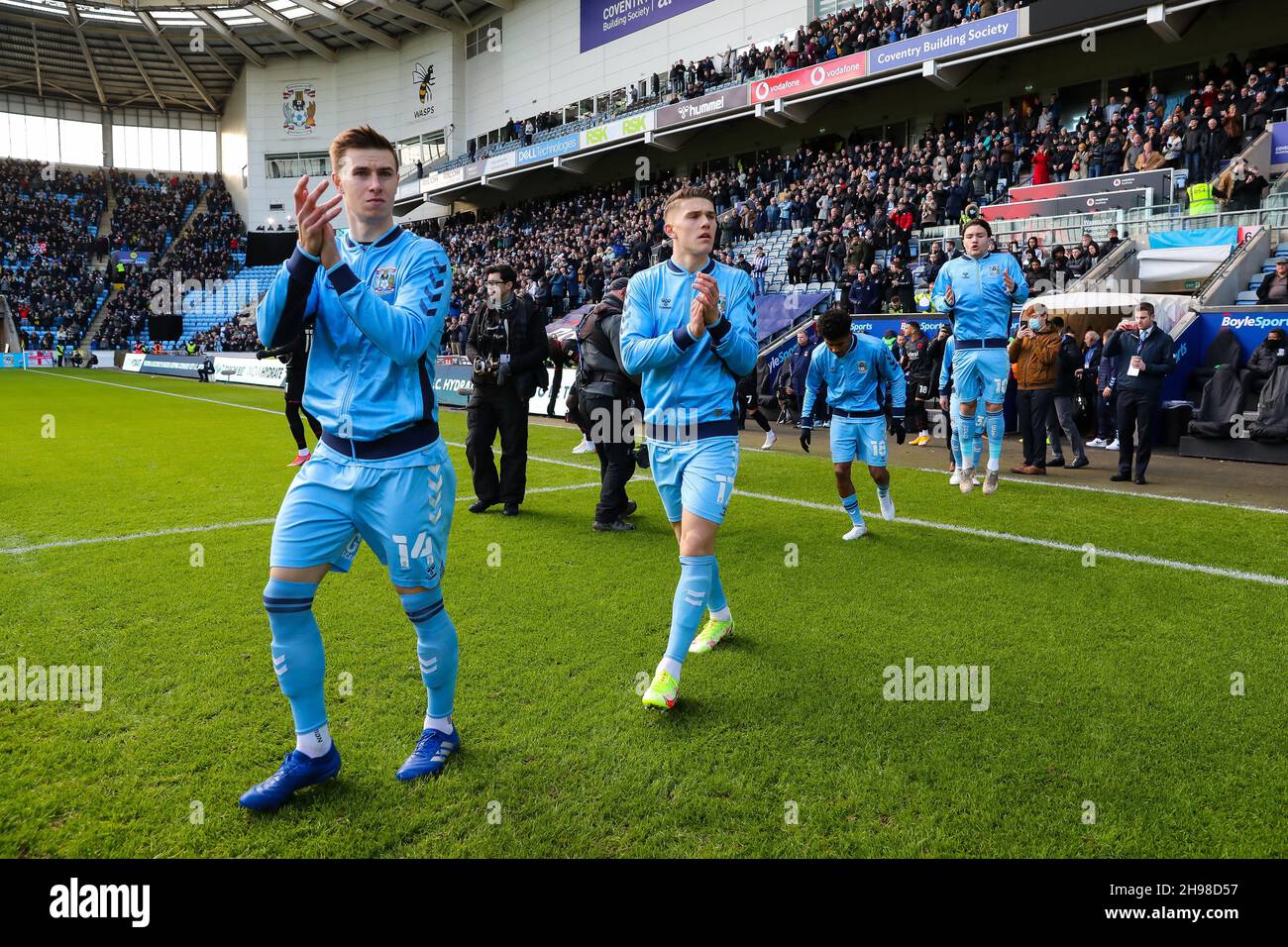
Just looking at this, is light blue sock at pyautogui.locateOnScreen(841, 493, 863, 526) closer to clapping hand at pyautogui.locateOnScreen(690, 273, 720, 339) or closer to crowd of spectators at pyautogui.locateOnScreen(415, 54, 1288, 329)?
clapping hand at pyautogui.locateOnScreen(690, 273, 720, 339)

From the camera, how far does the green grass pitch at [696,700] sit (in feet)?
9.74

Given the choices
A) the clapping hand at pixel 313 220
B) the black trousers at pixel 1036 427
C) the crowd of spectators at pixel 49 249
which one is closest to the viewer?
the clapping hand at pixel 313 220

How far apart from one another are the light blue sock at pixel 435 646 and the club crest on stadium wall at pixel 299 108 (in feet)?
215

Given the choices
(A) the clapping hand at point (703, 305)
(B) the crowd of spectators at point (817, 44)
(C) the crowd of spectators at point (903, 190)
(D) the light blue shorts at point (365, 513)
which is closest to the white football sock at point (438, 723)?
(D) the light blue shorts at point (365, 513)

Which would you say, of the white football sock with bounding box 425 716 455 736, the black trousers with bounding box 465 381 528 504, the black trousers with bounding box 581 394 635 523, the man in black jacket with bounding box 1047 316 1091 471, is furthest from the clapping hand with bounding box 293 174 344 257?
the man in black jacket with bounding box 1047 316 1091 471

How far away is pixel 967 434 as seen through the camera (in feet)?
30.1

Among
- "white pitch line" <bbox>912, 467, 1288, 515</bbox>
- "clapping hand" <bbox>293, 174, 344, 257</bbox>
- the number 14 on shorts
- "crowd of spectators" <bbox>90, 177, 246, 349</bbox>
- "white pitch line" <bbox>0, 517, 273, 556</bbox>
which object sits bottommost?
"white pitch line" <bbox>0, 517, 273, 556</bbox>

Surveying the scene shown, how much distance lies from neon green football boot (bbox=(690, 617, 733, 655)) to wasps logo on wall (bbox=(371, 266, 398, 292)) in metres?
2.57

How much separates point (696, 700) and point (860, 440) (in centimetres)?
405

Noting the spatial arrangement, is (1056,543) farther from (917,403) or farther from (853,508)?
(917,403)

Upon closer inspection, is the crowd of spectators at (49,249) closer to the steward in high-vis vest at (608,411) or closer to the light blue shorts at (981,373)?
the steward in high-vis vest at (608,411)

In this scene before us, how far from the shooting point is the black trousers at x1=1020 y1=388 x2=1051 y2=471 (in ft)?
36.0

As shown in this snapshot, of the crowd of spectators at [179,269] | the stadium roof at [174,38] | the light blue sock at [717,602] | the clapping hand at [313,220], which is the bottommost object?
the light blue sock at [717,602]
